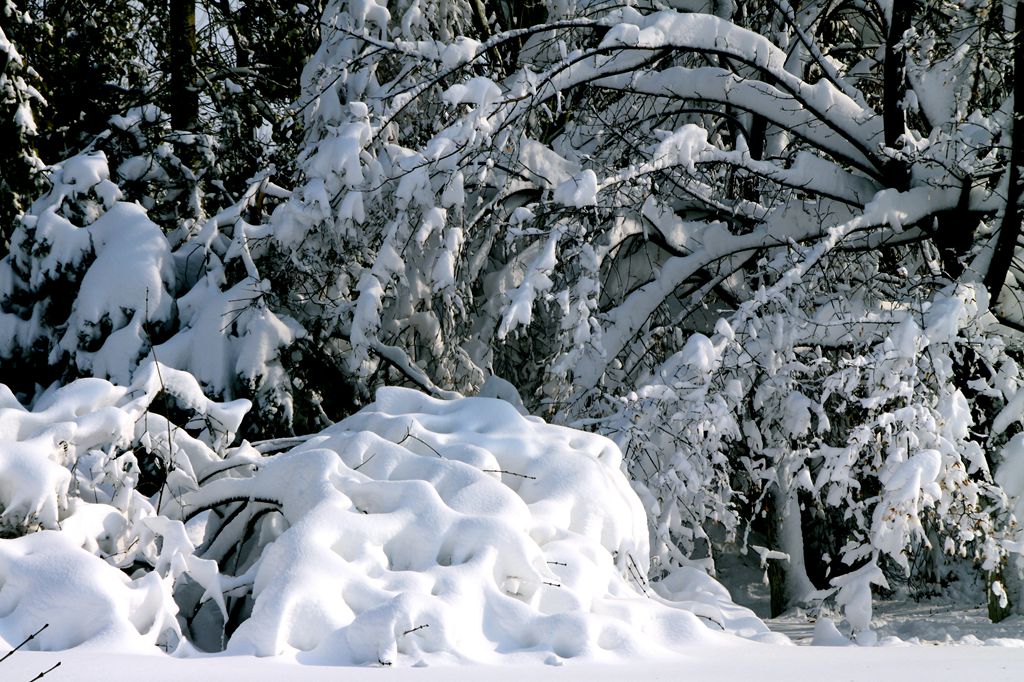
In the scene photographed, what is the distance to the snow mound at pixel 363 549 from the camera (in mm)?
3711

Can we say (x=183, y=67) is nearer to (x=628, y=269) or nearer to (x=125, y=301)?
(x=125, y=301)

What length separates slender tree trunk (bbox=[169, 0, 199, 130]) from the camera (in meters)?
9.48

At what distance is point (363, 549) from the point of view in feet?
13.7

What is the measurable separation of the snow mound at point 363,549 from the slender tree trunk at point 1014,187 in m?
2.68

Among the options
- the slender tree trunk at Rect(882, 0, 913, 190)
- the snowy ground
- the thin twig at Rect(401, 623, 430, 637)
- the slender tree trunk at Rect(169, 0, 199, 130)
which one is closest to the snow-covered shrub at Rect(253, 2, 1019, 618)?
the slender tree trunk at Rect(882, 0, 913, 190)

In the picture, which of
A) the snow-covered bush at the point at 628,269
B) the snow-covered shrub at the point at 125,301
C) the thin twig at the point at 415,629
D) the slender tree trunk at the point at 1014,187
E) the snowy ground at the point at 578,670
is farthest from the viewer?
the snow-covered shrub at the point at 125,301

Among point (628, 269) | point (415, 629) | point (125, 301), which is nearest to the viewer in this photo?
point (415, 629)

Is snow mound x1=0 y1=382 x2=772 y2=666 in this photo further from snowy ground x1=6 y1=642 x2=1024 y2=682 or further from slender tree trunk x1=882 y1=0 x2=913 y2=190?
slender tree trunk x1=882 y1=0 x2=913 y2=190

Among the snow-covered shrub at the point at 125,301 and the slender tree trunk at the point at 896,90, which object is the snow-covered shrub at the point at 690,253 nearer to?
the slender tree trunk at the point at 896,90

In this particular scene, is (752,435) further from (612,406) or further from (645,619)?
(645,619)

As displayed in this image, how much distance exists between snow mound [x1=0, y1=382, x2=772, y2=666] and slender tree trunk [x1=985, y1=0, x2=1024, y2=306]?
106 inches

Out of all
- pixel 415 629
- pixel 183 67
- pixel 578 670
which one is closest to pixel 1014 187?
pixel 578 670

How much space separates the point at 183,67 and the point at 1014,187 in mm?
6851

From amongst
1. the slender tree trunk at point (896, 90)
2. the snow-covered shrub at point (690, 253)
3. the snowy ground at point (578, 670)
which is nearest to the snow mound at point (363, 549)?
the snowy ground at point (578, 670)
